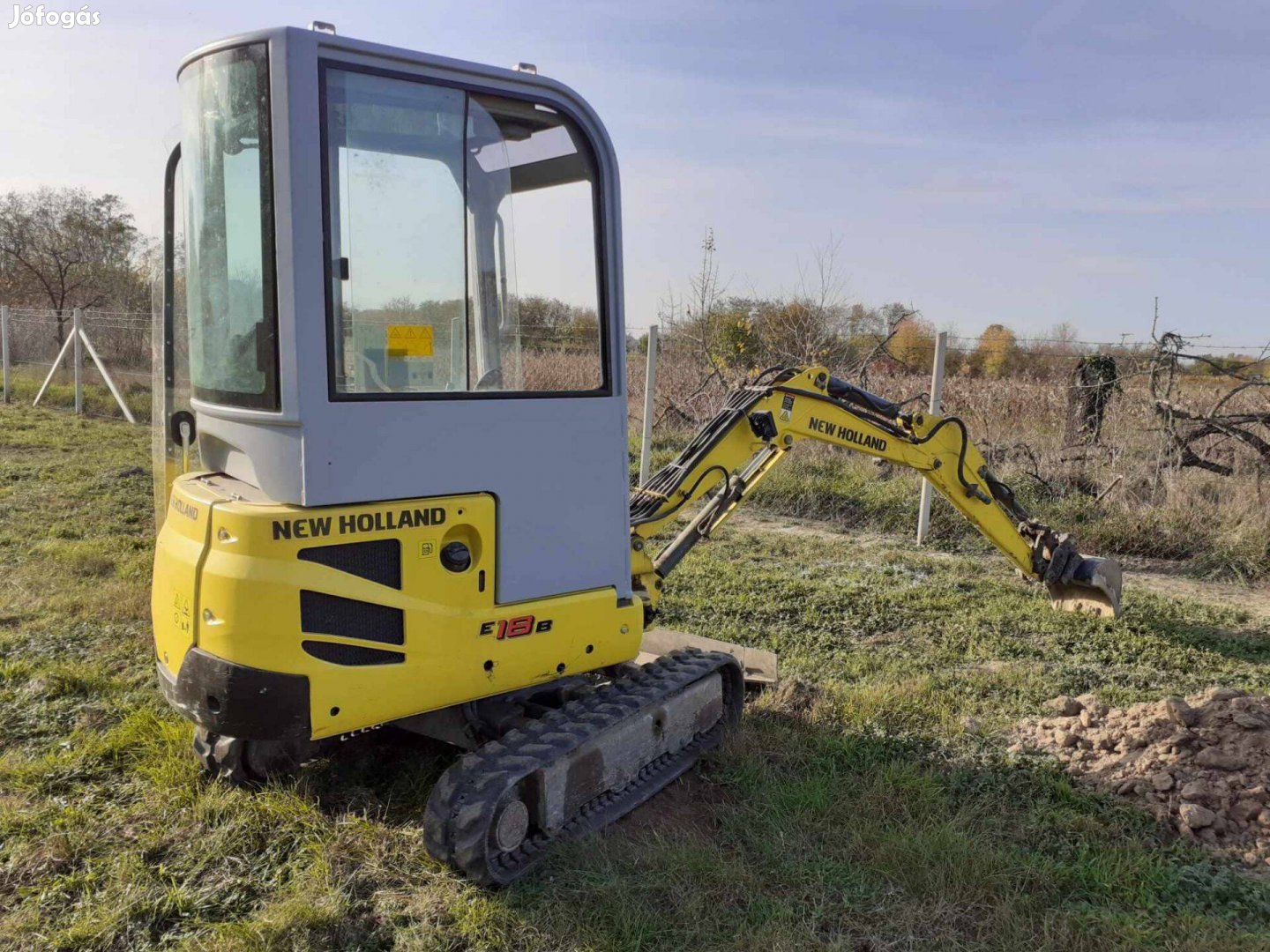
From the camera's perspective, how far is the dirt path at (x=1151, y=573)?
22.8 feet

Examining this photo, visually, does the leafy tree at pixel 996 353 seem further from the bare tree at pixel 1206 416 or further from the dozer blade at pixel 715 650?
the dozer blade at pixel 715 650

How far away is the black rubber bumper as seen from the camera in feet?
9.50

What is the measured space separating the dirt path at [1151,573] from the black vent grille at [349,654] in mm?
5863

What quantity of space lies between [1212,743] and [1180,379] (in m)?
→ 5.39

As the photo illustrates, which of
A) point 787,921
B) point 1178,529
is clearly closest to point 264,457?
point 787,921

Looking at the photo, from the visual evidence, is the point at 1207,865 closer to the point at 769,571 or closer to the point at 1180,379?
the point at 769,571

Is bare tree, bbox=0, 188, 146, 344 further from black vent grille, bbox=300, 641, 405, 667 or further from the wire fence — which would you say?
black vent grille, bbox=300, 641, 405, 667

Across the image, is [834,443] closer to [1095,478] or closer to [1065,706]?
[1065,706]

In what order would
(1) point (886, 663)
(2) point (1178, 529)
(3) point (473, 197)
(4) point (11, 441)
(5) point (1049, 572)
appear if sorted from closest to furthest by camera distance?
(3) point (473, 197) < (1) point (886, 663) < (5) point (1049, 572) < (2) point (1178, 529) < (4) point (11, 441)

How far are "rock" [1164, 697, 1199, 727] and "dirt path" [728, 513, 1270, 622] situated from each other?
281 centimetres

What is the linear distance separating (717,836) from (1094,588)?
12.2 ft

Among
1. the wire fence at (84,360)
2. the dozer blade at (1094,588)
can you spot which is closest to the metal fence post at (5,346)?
the wire fence at (84,360)

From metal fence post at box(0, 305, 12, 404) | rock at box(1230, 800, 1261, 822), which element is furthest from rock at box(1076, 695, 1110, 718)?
metal fence post at box(0, 305, 12, 404)

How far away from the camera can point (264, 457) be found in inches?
119
